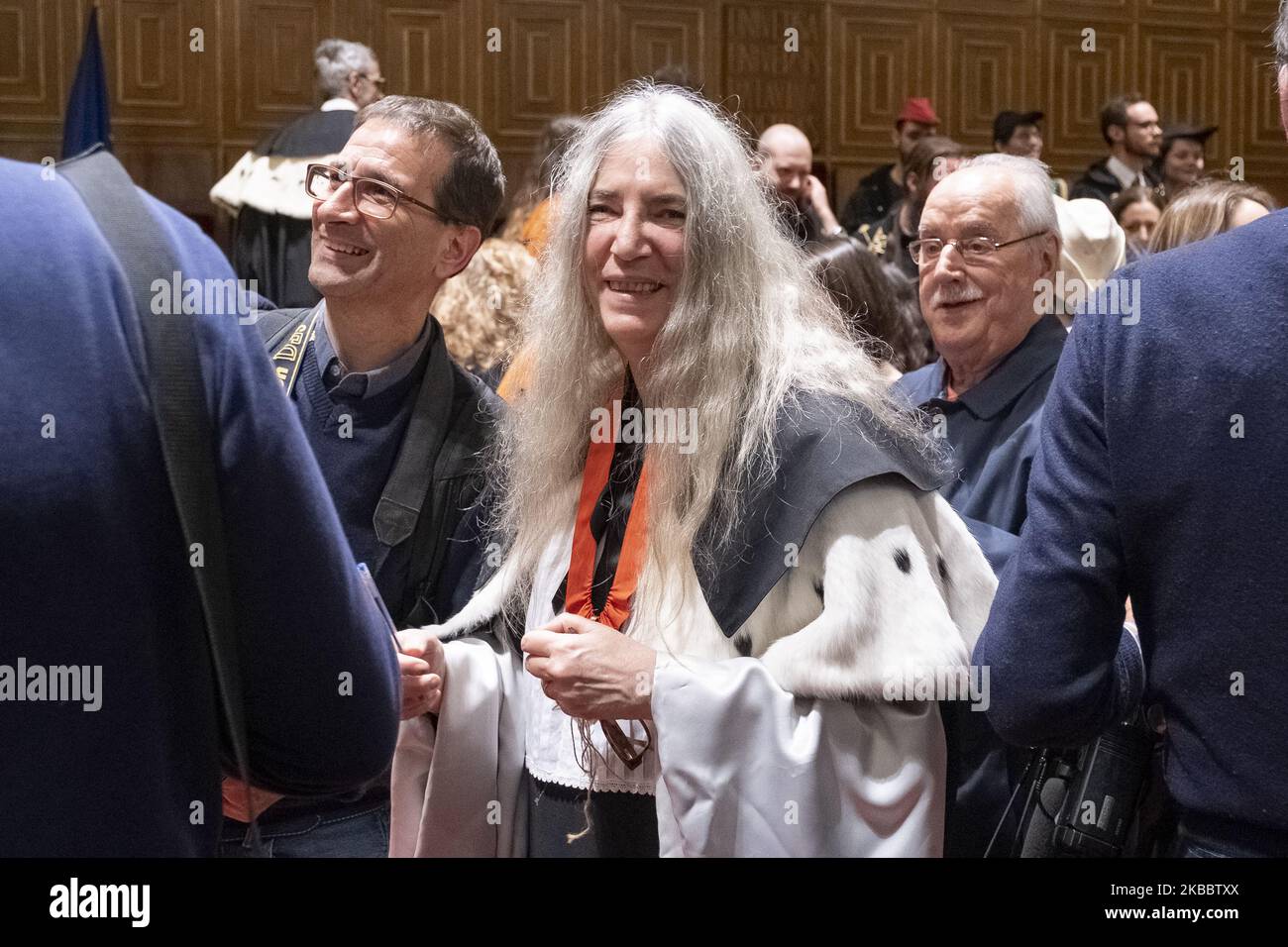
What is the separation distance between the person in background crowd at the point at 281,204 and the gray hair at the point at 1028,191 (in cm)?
135

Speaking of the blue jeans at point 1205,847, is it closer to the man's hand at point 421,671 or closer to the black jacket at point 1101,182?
the man's hand at point 421,671

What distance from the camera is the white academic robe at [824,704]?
1678 millimetres

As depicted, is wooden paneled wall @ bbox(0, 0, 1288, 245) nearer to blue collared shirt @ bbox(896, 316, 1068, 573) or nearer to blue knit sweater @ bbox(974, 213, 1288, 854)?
blue collared shirt @ bbox(896, 316, 1068, 573)

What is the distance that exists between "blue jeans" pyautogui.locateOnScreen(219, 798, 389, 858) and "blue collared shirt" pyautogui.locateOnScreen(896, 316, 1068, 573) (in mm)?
920

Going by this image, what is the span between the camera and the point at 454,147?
7.15ft

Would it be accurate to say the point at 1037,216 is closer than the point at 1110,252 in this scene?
Yes

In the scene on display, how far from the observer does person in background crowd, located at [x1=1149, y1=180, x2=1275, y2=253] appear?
2.94 meters

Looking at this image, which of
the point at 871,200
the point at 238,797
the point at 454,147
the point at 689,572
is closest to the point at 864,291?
the point at 454,147

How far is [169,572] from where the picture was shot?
1047mm

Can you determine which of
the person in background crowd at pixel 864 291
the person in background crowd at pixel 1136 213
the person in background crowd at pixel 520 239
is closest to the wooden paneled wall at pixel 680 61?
the person in background crowd at pixel 1136 213

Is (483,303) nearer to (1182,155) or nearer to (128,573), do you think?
(128,573)

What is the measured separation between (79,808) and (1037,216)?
6.18 feet
